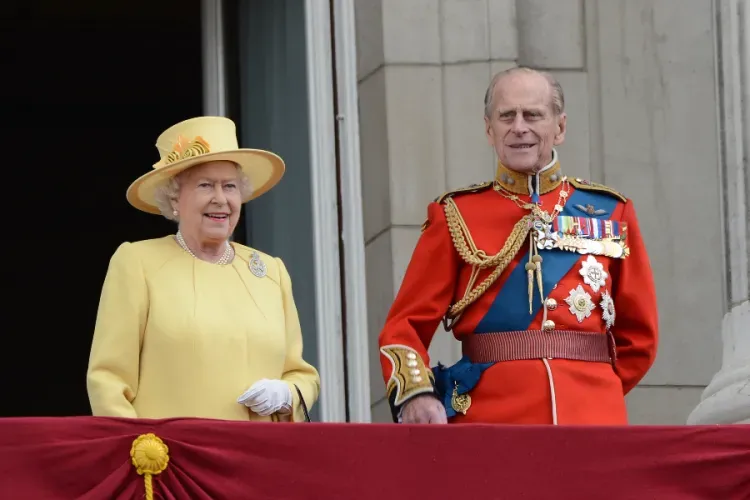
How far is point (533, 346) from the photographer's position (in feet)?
19.2

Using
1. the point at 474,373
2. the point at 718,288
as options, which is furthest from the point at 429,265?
the point at 718,288

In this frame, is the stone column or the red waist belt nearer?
the red waist belt

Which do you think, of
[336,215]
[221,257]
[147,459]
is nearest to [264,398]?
[221,257]

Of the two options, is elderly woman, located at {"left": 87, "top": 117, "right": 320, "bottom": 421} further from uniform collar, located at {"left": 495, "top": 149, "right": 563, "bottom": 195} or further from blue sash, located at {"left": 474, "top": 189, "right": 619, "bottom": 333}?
uniform collar, located at {"left": 495, "top": 149, "right": 563, "bottom": 195}

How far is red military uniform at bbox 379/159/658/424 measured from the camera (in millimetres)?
5809

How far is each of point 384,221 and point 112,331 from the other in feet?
8.08

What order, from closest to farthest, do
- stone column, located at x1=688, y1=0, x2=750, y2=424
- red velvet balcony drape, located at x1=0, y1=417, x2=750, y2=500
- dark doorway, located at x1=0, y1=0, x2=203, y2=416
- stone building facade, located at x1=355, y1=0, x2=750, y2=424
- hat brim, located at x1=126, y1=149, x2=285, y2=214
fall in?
red velvet balcony drape, located at x1=0, y1=417, x2=750, y2=500, hat brim, located at x1=126, y1=149, x2=285, y2=214, stone column, located at x1=688, y1=0, x2=750, y2=424, stone building facade, located at x1=355, y1=0, x2=750, y2=424, dark doorway, located at x1=0, y1=0, x2=203, y2=416

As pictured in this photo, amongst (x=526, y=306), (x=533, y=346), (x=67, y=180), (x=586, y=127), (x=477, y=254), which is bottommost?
(x=533, y=346)

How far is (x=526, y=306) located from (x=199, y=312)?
2.99 feet

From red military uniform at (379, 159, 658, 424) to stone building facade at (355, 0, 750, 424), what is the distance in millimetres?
1935

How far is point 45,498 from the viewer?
16.8ft

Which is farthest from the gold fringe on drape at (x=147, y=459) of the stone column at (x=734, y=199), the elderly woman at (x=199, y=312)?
the stone column at (x=734, y=199)

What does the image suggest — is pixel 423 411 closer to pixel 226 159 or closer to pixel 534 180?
pixel 534 180

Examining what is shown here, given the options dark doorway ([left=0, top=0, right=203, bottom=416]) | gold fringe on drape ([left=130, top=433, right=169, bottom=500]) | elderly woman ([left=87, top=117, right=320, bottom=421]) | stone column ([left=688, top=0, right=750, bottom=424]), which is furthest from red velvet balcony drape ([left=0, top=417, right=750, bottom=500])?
dark doorway ([left=0, top=0, right=203, bottom=416])
